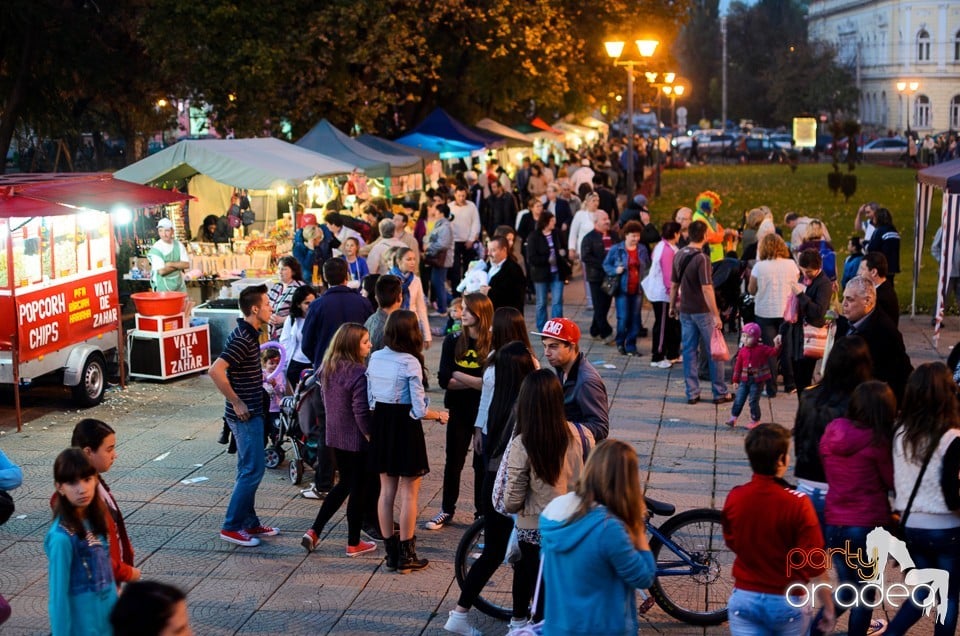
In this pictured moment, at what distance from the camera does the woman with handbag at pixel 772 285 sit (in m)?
11.5

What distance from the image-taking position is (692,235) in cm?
1193

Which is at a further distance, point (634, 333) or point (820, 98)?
point (820, 98)

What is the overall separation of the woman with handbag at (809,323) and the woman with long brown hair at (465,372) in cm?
345

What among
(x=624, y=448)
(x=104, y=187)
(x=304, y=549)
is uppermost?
(x=104, y=187)

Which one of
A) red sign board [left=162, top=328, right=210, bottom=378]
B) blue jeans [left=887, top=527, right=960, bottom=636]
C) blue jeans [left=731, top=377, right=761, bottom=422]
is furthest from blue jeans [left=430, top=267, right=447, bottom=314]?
blue jeans [left=887, top=527, right=960, bottom=636]

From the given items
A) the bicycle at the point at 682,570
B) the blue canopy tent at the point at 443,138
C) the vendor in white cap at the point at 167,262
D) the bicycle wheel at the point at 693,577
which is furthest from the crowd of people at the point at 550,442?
the blue canopy tent at the point at 443,138

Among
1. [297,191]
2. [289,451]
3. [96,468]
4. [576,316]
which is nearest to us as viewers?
[96,468]

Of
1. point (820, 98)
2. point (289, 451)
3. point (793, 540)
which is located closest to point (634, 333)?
point (289, 451)

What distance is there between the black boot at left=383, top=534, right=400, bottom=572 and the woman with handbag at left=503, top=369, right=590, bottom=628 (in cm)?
168

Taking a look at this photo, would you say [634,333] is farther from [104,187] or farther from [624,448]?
[624,448]

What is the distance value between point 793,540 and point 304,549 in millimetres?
3845

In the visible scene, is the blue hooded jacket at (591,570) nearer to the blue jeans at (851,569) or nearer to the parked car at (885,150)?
the blue jeans at (851,569)

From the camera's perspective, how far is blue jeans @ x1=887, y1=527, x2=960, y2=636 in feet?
18.8

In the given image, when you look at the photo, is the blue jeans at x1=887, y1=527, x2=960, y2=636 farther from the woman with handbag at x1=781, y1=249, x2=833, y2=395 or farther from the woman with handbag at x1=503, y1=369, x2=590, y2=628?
the woman with handbag at x1=781, y1=249, x2=833, y2=395
